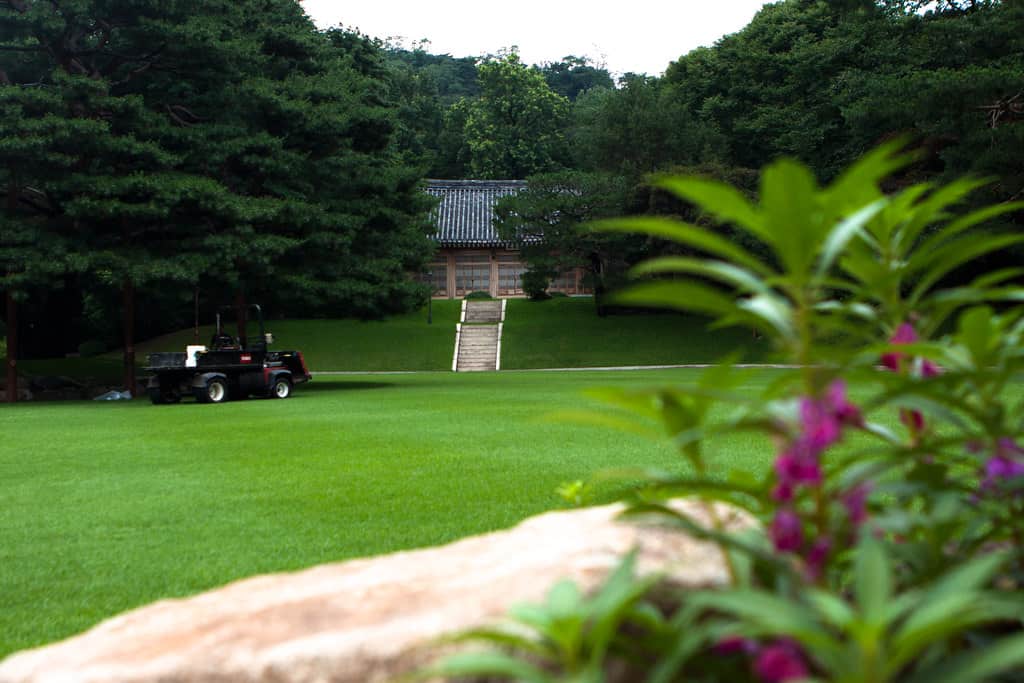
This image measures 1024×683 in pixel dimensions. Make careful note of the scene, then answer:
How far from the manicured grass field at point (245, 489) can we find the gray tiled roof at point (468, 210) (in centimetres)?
2358

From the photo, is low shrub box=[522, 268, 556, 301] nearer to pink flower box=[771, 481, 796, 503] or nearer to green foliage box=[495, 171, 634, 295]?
green foliage box=[495, 171, 634, 295]

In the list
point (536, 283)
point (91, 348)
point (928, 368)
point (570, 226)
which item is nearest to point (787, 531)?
point (928, 368)

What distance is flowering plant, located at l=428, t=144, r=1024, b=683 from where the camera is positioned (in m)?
0.96

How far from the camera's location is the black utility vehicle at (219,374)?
17375 millimetres

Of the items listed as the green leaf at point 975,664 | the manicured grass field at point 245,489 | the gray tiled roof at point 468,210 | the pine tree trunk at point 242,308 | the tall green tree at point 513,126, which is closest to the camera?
the green leaf at point 975,664

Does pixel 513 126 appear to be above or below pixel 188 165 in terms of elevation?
above

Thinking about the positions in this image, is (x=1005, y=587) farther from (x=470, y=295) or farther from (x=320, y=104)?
(x=470, y=295)

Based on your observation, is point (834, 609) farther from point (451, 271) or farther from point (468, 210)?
point (468, 210)

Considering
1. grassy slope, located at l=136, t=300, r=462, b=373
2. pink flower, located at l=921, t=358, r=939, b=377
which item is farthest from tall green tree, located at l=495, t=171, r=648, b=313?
pink flower, located at l=921, t=358, r=939, b=377

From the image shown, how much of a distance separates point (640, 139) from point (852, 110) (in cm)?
1400

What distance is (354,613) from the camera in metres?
1.48

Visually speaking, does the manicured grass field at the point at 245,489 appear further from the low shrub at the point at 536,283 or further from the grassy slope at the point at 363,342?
the low shrub at the point at 536,283

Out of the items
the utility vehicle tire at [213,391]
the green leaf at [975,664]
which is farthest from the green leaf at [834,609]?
the utility vehicle tire at [213,391]

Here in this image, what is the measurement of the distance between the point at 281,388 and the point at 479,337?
1346cm
